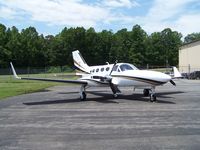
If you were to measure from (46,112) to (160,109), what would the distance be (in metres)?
5.37

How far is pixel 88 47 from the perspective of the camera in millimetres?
131500

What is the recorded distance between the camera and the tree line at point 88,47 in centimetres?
11919

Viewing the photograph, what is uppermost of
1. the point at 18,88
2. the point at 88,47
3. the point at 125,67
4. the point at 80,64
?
the point at 88,47

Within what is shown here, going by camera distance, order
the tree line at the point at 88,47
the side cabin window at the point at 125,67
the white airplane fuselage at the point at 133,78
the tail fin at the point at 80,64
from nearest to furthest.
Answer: the white airplane fuselage at the point at 133,78
the side cabin window at the point at 125,67
the tail fin at the point at 80,64
the tree line at the point at 88,47

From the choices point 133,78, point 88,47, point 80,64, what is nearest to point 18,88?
point 80,64

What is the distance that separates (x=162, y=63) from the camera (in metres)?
130

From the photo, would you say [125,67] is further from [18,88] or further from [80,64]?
[18,88]

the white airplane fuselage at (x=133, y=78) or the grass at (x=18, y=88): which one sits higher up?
the white airplane fuselage at (x=133, y=78)

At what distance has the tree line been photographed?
11919 centimetres

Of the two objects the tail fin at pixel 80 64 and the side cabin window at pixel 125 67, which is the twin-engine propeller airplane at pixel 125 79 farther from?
the tail fin at pixel 80 64

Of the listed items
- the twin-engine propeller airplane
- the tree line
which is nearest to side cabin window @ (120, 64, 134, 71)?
the twin-engine propeller airplane

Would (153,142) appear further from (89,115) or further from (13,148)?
(89,115)

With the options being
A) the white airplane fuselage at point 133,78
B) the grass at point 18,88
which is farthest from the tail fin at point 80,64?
the grass at point 18,88

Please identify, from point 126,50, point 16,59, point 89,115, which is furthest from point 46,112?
point 126,50
